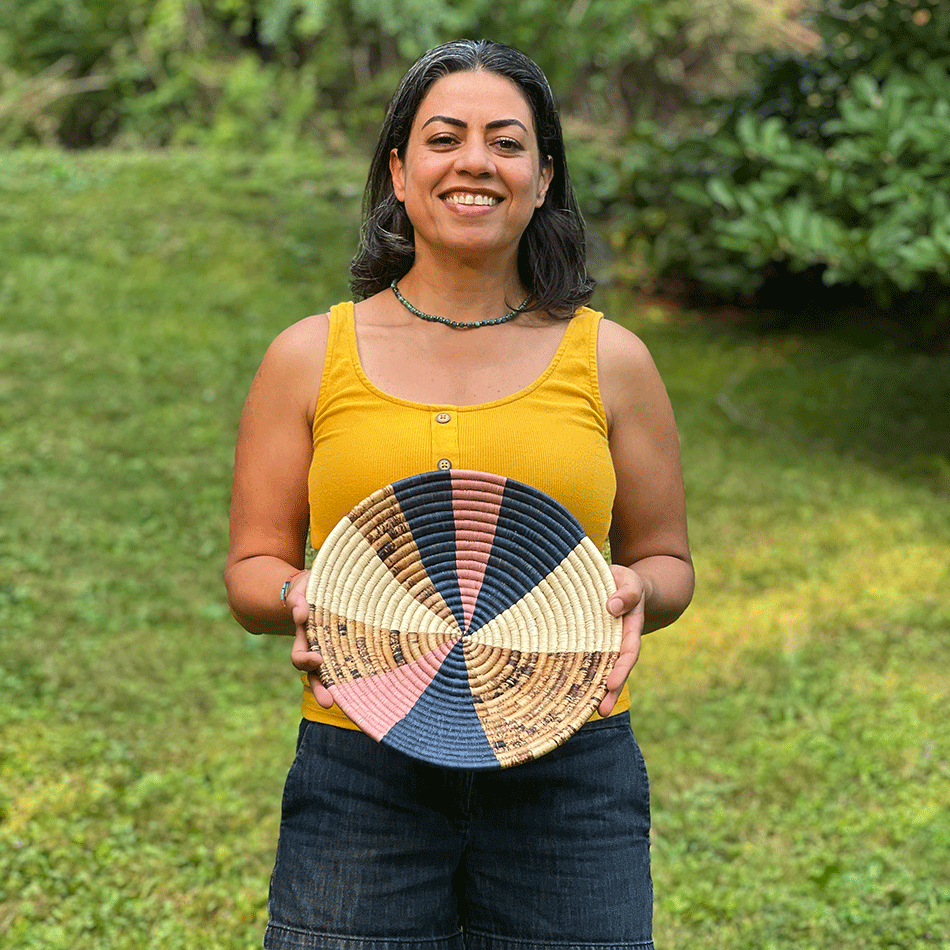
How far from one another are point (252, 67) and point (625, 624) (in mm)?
8168

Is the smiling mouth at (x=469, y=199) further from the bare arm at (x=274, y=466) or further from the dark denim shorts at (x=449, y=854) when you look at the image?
the dark denim shorts at (x=449, y=854)

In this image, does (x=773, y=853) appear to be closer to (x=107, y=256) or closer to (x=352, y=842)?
(x=352, y=842)

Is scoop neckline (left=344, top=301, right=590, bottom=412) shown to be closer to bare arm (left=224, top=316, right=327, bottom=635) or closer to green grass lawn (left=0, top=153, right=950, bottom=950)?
bare arm (left=224, top=316, right=327, bottom=635)

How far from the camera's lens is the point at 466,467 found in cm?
162

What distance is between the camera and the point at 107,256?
7.28m

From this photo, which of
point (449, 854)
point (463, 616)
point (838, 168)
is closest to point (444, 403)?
point (463, 616)

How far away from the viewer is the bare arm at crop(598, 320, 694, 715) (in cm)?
174

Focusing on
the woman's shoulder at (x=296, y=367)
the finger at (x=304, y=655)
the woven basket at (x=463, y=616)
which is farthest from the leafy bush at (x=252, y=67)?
the finger at (x=304, y=655)

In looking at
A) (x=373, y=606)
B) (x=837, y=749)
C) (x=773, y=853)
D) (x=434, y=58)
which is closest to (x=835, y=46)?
(x=837, y=749)

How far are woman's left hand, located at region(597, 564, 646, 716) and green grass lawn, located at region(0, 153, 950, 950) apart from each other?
5.51 ft

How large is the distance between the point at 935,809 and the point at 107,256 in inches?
224

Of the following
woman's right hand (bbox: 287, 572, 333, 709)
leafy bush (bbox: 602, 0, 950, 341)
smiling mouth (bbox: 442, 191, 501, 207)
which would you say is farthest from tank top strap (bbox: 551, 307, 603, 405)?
leafy bush (bbox: 602, 0, 950, 341)

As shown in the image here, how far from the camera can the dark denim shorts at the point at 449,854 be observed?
1609 millimetres

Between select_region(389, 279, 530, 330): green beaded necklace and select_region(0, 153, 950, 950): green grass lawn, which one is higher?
select_region(389, 279, 530, 330): green beaded necklace
